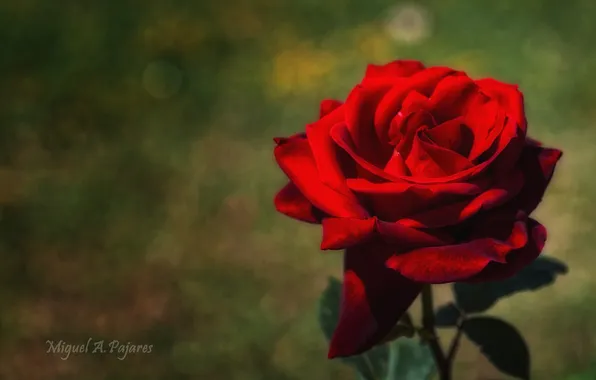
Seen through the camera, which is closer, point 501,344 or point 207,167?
point 501,344

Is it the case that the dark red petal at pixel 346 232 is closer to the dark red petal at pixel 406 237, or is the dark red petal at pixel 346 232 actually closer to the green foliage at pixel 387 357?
the dark red petal at pixel 406 237

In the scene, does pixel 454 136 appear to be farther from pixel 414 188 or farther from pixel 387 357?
pixel 387 357

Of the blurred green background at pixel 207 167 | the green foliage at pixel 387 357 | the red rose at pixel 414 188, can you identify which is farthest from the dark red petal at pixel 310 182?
the blurred green background at pixel 207 167

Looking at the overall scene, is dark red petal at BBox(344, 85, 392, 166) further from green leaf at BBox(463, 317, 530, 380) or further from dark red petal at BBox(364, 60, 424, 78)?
green leaf at BBox(463, 317, 530, 380)

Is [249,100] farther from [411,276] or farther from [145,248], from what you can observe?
[411,276]

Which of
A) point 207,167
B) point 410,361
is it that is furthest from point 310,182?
point 207,167

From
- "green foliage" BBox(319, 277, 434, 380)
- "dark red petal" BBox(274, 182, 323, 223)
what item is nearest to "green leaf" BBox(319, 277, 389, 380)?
"green foliage" BBox(319, 277, 434, 380)

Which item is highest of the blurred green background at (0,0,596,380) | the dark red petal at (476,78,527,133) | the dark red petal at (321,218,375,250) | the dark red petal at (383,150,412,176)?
the dark red petal at (476,78,527,133)
